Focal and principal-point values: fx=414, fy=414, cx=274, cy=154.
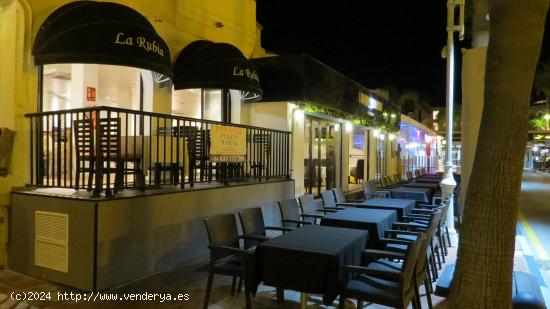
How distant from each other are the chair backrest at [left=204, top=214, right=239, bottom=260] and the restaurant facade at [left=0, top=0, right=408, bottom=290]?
1.26 meters

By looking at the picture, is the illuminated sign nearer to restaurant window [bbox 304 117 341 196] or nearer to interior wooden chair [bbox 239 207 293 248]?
restaurant window [bbox 304 117 341 196]

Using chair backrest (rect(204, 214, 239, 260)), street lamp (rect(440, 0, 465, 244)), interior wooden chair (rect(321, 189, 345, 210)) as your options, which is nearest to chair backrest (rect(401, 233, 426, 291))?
chair backrest (rect(204, 214, 239, 260))

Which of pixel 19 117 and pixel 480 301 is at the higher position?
pixel 19 117

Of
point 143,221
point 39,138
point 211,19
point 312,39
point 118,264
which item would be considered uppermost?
point 312,39

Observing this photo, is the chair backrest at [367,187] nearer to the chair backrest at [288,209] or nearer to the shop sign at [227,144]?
the shop sign at [227,144]

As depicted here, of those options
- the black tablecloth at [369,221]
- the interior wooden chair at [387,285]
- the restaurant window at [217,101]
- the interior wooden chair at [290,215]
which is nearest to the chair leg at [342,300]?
the interior wooden chair at [387,285]

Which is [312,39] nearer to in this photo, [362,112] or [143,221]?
[362,112]

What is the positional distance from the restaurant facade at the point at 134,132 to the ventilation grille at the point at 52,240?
22mm

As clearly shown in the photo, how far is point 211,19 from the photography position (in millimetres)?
10227

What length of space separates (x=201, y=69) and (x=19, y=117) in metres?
3.67

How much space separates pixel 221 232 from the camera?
4848 mm

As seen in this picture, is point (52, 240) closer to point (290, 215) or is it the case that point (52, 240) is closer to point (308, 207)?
point (290, 215)

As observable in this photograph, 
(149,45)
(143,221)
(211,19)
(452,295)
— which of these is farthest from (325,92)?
(452,295)

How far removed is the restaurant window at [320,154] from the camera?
12.7 m
